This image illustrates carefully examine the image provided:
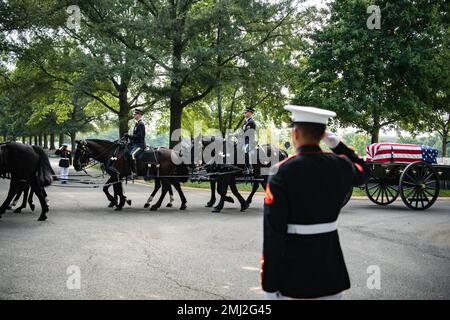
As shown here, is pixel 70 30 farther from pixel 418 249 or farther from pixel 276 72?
pixel 418 249

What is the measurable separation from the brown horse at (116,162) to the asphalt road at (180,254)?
0.98 meters

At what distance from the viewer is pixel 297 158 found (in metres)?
2.58

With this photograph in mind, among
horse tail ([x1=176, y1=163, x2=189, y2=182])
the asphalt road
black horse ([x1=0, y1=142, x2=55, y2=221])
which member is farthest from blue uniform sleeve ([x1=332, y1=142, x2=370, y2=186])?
horse tail ([x1=176, y1=163, x2=189, y2=182])

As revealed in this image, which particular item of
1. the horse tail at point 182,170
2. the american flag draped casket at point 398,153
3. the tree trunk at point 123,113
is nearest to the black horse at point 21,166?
the horse tail at point 182,170

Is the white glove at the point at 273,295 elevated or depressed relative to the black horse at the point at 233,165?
depressed

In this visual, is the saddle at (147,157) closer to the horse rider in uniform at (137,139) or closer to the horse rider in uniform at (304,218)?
the horse rider in uniform at (137,139)

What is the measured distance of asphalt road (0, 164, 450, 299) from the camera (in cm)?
463

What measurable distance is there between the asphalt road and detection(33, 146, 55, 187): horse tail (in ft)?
2.79

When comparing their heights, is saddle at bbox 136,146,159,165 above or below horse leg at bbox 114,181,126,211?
above

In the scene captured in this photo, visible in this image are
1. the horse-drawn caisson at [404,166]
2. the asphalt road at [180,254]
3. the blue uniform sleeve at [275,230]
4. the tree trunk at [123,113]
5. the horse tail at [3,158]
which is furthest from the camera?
the tree trunk at [123,113]

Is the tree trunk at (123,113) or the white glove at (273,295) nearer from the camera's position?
the white glove at (273,295)

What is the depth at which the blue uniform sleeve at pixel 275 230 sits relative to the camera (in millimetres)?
2510

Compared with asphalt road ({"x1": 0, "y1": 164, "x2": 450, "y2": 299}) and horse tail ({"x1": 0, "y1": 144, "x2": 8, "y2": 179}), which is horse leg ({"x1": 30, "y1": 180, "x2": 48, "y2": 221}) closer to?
asphalt road ({"x1": 0, "y1": 164, "x2": 450, "y2": 299})
